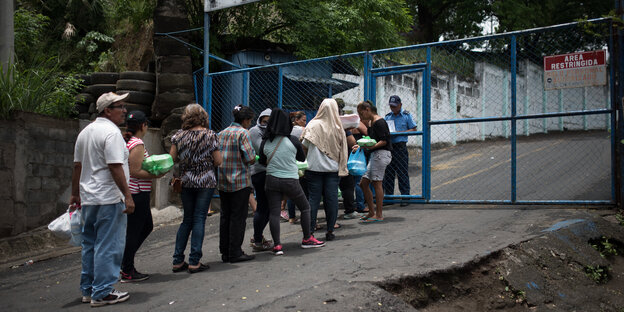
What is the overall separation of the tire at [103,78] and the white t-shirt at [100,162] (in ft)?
27.4

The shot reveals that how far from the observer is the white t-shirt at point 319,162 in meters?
6.07

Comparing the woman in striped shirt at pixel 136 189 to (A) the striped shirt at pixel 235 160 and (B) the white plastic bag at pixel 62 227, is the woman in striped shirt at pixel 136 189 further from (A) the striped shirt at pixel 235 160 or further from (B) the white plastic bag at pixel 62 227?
(A) the striped shirt at pixel 235 160

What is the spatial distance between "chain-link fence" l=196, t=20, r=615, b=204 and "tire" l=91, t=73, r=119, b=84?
215 cm

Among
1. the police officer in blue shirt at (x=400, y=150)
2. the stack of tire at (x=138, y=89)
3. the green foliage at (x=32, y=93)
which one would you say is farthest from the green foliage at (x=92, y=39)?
the police officer in blue shirt at (x=400, y=150)

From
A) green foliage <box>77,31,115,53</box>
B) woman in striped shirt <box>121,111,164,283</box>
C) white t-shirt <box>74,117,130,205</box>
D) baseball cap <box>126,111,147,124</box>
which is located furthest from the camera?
green foliage <box>77,31,115,53</box>

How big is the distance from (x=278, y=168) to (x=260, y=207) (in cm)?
63

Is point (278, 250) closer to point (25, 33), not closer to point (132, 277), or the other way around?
point (132, 277)

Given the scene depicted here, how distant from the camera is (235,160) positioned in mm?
5375

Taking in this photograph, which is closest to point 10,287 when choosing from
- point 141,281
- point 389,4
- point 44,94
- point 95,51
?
point 141,281

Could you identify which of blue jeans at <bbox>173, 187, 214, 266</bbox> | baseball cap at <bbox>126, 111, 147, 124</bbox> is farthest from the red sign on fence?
baseball cap at <bbox>126, 111, 147, 124</bbox>

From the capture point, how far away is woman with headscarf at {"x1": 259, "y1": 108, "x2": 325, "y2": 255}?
5574 mm

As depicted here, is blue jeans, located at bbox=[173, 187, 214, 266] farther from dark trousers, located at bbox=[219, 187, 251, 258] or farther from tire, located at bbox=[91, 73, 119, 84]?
tire, located at bbox=[91, 73, 119, 84]

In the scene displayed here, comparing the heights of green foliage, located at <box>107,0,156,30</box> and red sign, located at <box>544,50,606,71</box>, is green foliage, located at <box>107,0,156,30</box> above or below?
above

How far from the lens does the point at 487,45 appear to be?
9.93 meters
